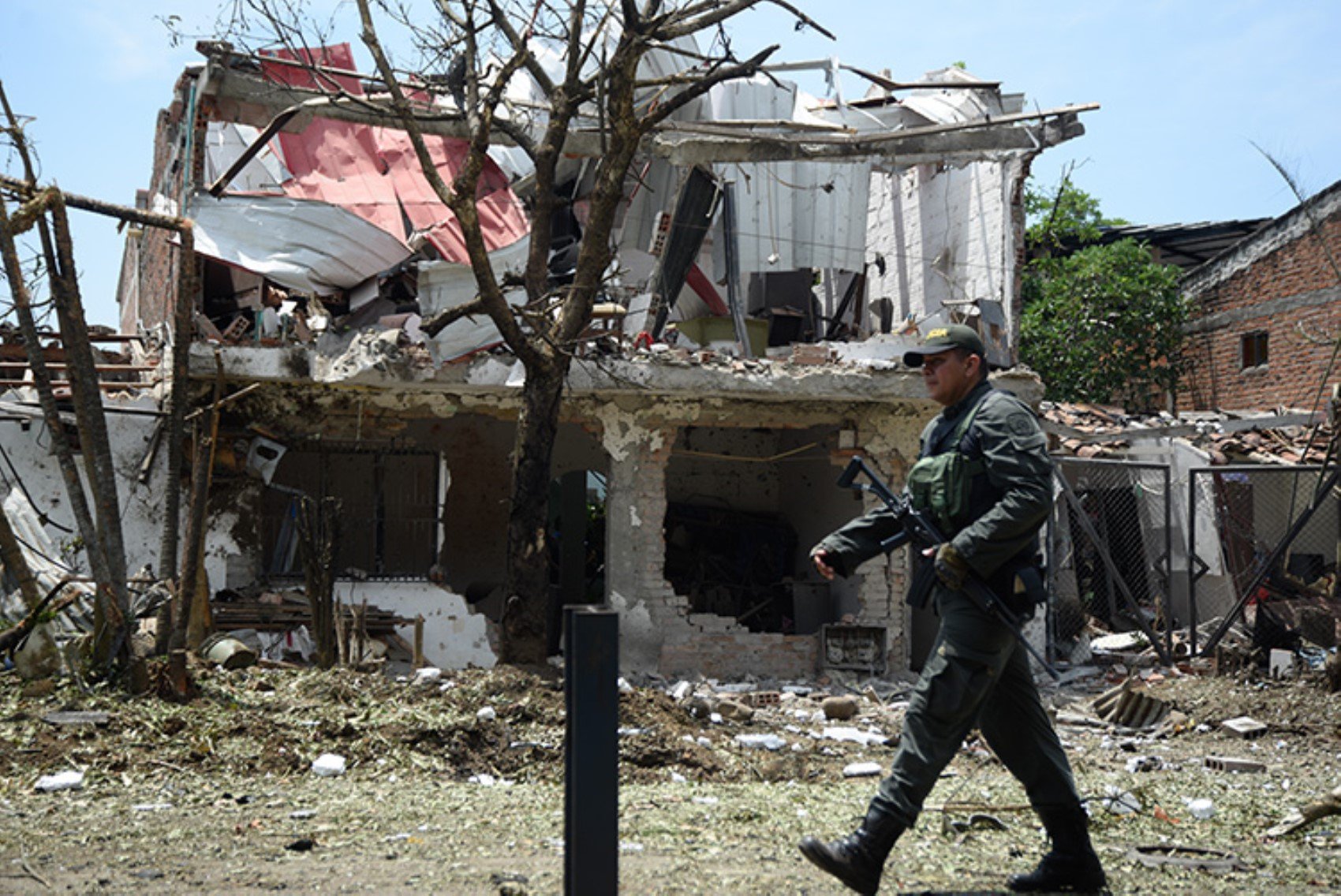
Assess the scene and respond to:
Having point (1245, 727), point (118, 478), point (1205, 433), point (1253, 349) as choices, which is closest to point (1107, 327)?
point (1253, 349)

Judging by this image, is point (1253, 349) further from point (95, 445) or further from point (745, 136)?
point (95, 445)

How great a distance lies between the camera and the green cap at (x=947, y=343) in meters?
3.99

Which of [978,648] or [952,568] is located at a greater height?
[952,568]

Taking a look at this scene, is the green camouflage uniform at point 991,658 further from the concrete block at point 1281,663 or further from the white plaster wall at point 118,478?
the white plaster wall at point 118,478

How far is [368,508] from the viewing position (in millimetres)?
13070

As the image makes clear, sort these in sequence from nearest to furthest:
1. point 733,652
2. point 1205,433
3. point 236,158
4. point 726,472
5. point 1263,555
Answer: point 733,652 < point 1263,555 < point 236,158 < point 1205,433 < point 726,472

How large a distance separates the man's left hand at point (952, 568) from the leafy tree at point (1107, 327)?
1636cm

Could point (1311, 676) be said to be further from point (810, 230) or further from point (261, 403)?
point (261, 403)

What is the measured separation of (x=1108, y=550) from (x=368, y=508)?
780cm

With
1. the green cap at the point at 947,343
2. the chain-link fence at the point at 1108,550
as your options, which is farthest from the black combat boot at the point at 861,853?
the chain-link fence at the point at 1108,550

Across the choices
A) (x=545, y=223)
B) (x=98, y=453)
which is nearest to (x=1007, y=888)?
(x=98, y=453)

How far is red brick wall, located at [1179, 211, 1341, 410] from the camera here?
18750 mm

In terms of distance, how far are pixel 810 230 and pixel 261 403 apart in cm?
605

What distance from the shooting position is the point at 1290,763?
736cm
